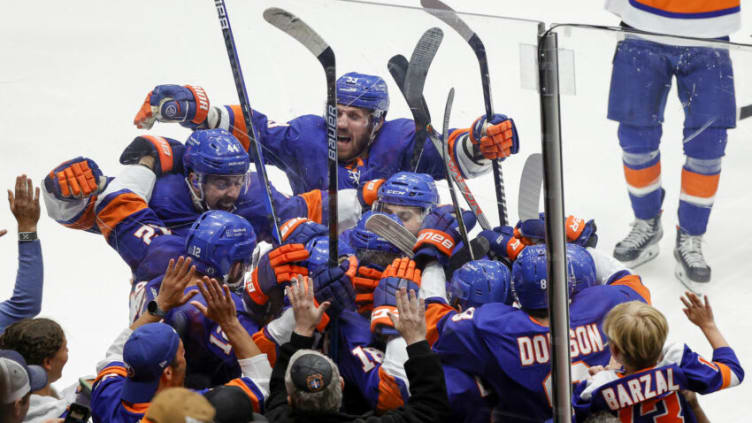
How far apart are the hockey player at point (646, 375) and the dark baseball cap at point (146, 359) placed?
868 millimetres

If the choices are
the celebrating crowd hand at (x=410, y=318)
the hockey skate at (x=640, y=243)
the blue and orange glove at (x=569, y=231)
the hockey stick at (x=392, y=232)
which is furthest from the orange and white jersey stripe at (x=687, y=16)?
the celebrating crowd hand at (x=410, y=318)

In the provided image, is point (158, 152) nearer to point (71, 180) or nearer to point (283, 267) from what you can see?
point (71, 180)

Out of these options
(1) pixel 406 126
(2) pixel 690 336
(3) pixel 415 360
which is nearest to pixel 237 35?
(1) pixel 406 126

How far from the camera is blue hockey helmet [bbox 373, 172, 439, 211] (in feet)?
7.36

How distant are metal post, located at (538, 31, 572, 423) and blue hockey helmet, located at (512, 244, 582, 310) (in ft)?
0.11

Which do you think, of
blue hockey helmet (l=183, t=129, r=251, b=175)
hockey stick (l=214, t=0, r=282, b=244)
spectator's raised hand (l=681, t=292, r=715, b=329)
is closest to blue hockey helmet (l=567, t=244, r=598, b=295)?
spectator's raised hand (l=681, t=292, r=715, b=329)

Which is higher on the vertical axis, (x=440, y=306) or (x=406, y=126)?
(x=406, y=126)

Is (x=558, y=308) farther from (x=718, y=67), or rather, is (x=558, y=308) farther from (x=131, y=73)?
(x=131, y=73)

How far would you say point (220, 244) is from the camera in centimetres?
222

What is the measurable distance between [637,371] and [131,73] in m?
1.41

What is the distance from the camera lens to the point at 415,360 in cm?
193

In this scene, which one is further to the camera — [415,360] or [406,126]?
[406,126]

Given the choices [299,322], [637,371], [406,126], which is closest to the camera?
[637,371]

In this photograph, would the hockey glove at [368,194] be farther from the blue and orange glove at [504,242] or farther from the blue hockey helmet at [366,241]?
the blue and orange glove at [504,242]
